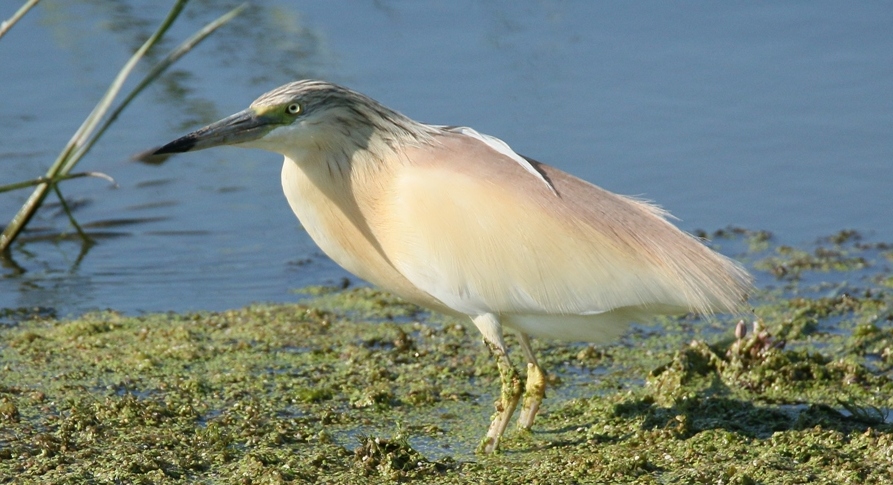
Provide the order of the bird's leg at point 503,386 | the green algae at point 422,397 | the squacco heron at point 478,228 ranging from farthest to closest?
1. the bird's leg at point 503,386
2. the squacco heron at point 478,228
3. the green algae at point 422,397

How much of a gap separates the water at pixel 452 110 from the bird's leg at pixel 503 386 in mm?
2407

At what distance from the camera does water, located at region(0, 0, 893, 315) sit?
25.1ft

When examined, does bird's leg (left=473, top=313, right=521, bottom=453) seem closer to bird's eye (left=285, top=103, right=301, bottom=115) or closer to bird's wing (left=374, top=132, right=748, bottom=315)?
bird's wing (left=374, top=132, right=748, bottom=315)

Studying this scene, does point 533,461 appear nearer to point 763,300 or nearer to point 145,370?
point 145,370

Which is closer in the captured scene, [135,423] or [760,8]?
[135,423]

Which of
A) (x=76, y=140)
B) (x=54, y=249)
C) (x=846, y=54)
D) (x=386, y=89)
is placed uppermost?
(x=846, y=54)

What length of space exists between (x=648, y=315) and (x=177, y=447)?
1.85 meters

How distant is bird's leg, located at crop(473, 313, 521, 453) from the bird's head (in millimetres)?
801

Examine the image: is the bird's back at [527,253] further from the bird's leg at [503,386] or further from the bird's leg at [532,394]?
the bird's leg at [532,394]

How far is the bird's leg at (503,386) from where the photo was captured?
4703mm

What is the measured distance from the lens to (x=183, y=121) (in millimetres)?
8898

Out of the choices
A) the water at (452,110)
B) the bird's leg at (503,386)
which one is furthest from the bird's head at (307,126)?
the water at (452,110)

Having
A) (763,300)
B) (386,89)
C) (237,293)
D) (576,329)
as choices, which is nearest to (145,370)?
(237,293)

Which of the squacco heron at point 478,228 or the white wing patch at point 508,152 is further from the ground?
the white wing patch at point 508,152
